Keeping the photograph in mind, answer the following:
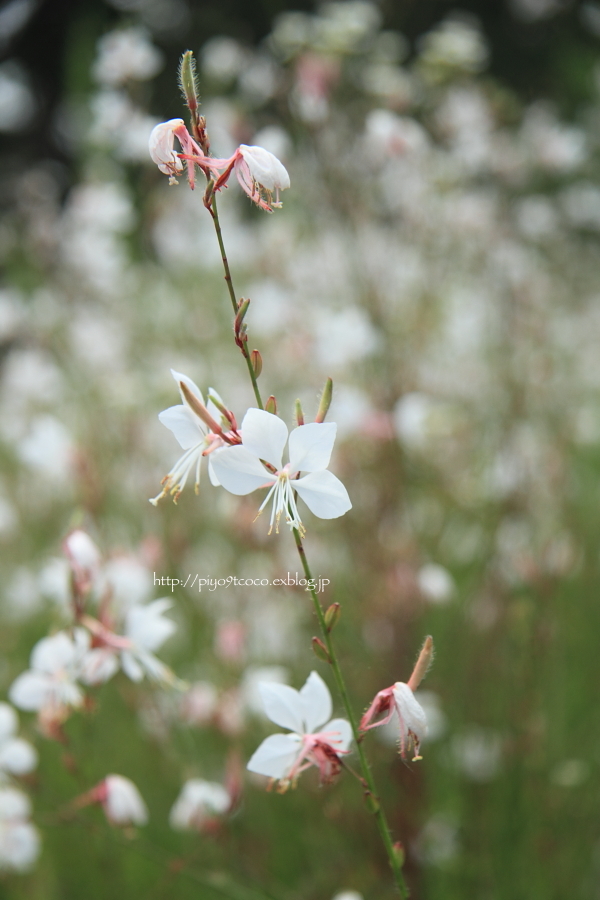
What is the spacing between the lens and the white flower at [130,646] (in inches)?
39.0

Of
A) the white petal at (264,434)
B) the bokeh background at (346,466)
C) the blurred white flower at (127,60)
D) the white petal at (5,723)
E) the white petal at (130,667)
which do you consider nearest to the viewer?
the white petal at (264,434)

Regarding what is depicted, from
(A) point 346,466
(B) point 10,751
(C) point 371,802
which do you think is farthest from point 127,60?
(C) point 371,802

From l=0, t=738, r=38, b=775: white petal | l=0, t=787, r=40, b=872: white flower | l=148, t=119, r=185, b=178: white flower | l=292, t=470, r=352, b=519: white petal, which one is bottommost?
l=0, t=787, r=40, b=872: white flower

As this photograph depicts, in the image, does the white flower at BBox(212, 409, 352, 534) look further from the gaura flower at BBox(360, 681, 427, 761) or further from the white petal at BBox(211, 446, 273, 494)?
the gaura flower at BBox(360, 681, 427, 761)

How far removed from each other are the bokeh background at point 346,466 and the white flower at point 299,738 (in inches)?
9.5

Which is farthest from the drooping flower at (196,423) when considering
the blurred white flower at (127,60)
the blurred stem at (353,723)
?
the blurred white flower at (127,60)

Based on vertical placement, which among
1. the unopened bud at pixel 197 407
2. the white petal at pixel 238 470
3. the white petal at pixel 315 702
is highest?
the unopened bud at pixel 197 407

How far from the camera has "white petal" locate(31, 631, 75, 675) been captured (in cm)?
104

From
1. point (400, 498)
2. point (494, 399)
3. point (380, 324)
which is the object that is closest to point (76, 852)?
point (400, 498)

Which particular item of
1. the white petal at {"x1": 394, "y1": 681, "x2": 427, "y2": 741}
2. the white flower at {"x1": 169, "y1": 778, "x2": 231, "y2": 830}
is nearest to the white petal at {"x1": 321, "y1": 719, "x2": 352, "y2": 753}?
the white petal at {"x1": 394, "y1": 681, "x2": 427, "y2": 741}

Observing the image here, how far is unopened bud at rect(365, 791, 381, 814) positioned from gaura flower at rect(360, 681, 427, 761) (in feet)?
0.19

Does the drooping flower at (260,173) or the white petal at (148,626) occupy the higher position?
the drooping flower at (260,173)

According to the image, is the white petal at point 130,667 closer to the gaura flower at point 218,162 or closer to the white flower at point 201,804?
the white flower at point 201,804

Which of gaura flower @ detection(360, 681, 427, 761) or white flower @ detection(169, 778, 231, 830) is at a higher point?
gaura flower @ detection(360, 681, 427, 761)
